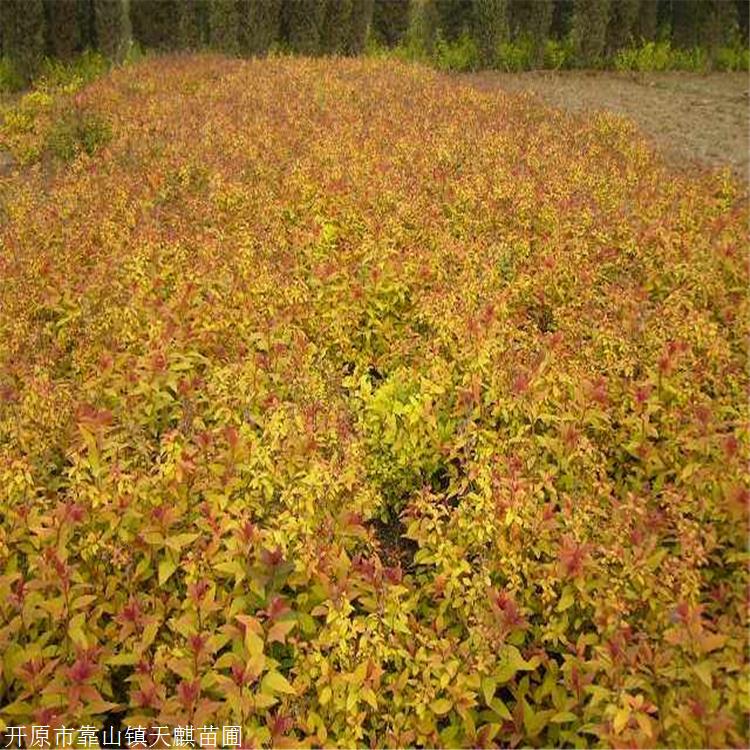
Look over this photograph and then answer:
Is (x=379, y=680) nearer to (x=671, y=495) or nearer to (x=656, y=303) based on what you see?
(x=671, y=495)

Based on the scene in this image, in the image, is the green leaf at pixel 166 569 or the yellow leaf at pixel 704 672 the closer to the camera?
the yellow leaf at pixel 704 672

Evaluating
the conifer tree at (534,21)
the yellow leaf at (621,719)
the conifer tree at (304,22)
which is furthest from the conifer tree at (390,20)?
the yellow leaf at (621,719)

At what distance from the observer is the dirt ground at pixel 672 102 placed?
36.8ft

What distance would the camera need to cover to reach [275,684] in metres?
3.00

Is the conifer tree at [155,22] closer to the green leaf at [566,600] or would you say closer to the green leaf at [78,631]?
the green leaf at [78,631]

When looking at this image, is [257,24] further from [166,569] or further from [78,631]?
[78,631]

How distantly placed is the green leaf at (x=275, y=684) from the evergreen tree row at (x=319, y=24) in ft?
59.7

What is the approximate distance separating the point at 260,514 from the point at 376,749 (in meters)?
1.12

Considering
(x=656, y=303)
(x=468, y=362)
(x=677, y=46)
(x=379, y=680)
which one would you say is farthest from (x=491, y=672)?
(x=677, y=46)

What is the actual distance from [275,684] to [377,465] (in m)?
1.60

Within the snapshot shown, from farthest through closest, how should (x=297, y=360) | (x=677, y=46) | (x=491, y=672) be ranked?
(x=677, y=46)
(x=297, y=360)
(x=491, y=672)

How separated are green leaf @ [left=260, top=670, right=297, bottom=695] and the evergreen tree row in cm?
1819

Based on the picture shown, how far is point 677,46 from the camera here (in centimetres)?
2134

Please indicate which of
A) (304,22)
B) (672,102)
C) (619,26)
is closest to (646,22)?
(619,26)
